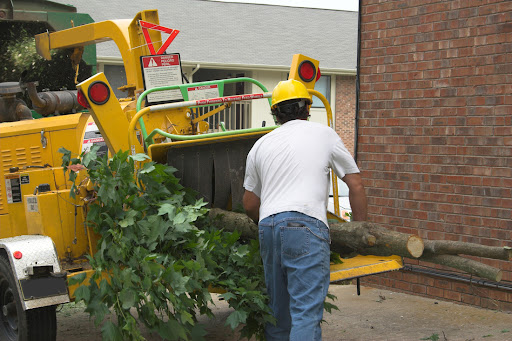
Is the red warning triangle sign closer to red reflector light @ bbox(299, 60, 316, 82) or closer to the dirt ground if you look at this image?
red reflector light @ bbox(299, 60, 316, 82)

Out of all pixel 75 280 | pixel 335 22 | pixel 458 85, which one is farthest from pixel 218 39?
pixel 75 280

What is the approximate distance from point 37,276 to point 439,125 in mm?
4312

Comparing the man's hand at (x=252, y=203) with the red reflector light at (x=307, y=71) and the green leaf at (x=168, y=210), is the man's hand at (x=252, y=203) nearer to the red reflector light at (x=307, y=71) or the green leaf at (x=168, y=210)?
the green leaf at (x=168, y=210)

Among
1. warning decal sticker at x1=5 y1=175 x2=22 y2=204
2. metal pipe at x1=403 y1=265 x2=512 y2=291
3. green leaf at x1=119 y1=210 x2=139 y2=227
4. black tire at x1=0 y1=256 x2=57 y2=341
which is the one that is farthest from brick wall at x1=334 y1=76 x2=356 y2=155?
green leaf at x1=119 y1=210 x2=139 y2=227

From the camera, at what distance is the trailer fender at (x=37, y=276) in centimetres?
533

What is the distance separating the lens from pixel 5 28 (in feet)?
30.9

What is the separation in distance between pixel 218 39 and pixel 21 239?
73.5 ft

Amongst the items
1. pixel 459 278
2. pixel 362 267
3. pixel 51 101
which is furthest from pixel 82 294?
pixel 459 278

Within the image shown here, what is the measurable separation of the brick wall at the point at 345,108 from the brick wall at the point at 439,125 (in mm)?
19089

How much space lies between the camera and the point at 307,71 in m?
6.36

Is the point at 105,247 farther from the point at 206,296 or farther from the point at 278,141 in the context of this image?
the point at 278,141

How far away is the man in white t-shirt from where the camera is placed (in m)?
4.44

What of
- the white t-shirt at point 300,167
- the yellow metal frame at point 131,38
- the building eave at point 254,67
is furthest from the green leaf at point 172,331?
the building eave at point 254,67

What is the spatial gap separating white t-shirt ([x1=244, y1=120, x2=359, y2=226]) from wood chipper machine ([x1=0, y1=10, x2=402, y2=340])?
0.90 metres
